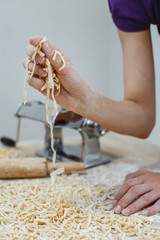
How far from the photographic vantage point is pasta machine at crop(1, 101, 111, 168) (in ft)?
3.53

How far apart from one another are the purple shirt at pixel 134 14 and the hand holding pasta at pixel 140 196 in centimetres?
57

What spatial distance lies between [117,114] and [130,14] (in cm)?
38

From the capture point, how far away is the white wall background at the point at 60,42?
7.41 feet

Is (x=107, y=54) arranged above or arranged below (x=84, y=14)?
below

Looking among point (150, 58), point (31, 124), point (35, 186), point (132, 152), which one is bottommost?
point (31, 124)

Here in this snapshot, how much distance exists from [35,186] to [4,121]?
1.57m

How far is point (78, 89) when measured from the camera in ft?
2.65

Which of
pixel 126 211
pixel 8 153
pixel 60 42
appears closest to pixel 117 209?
pixel 126 211

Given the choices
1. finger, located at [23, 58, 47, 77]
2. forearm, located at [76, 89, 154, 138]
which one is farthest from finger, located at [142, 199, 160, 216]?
finger, located at [23, 58, 47, 77]

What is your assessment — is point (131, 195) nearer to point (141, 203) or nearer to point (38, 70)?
point (141, 203)

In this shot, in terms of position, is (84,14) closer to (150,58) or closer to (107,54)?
(107,54)

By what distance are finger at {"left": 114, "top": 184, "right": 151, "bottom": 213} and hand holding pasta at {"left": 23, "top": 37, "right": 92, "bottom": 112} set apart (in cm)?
30

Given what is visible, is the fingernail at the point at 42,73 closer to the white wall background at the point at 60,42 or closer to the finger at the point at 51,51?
the finger at the point at 51,51

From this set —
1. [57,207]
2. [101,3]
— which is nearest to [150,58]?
[57,207]
